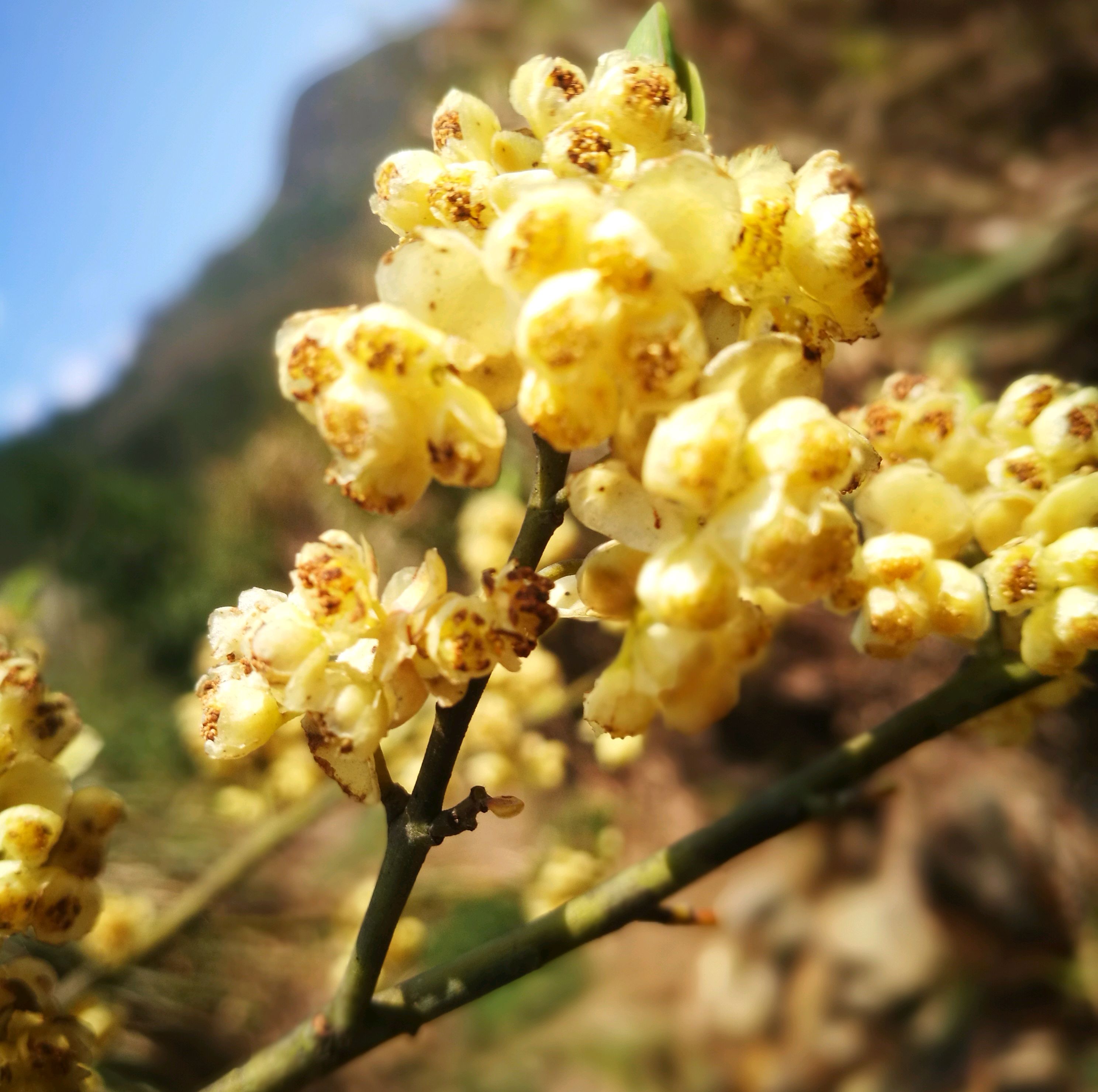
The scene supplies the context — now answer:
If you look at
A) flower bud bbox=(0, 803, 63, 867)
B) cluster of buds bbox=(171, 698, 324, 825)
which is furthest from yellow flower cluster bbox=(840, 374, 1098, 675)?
cluster of buds bbox=(171, 698, 324, 825)

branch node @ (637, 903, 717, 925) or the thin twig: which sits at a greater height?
the thin twig

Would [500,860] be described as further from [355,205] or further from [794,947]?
[355,205]

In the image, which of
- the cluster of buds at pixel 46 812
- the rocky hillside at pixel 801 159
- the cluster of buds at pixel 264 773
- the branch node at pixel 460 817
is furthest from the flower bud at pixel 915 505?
the rocky hillside at pixel 801 159

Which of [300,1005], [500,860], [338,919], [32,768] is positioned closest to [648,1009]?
[500,860]

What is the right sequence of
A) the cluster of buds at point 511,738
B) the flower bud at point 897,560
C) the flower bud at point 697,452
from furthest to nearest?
the cluster of buds at point 511,738
the flower bud at point 897,560
the flower bud at point 697,452

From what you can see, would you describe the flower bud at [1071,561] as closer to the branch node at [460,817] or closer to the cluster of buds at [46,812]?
the branch node at [460,817]

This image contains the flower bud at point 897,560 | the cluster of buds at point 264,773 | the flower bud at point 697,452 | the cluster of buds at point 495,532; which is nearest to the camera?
the flower bud at point 697,452

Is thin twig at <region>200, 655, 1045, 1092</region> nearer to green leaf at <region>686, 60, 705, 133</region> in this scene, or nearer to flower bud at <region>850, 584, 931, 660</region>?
flower bud at <region>850, 584, 931, 660</region>
